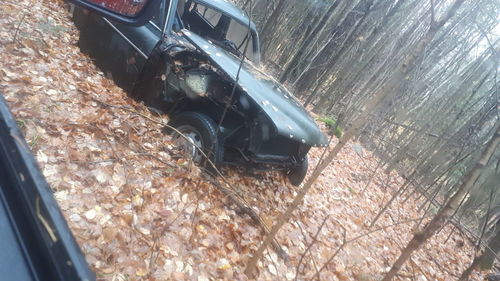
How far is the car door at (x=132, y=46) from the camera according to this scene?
3.66 metres

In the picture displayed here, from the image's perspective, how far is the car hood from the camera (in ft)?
10.3

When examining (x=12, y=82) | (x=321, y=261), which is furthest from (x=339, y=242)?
(x=12, y=82)

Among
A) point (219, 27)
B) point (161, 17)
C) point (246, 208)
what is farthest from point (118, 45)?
point (246, 208)

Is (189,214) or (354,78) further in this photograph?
(354,78)

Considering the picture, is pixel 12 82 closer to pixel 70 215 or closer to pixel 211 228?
pixel 70 215

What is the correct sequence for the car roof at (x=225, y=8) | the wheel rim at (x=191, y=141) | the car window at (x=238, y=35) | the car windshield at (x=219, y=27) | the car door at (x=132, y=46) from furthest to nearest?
the car window at (x=238, y=35)
the car windshield at (x=219, y=27)
the car roof at (x=225, y=8)
the car door at (x=132, y=46)
the wheel rim at (x=191, y=141)

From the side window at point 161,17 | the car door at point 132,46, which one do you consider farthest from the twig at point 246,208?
the side window at point 161,17

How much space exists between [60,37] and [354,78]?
10284mm

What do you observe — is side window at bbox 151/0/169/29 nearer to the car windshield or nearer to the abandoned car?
Answer: the abandoned car

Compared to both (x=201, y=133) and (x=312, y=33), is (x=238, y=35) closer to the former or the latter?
(x=201, y=133)

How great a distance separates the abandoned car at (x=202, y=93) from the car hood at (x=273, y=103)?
0.01 m

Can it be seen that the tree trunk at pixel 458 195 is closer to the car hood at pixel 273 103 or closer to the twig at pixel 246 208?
the twig at pixel 246 208

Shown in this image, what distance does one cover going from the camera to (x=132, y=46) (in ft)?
12.2

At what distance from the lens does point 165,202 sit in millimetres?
2898
